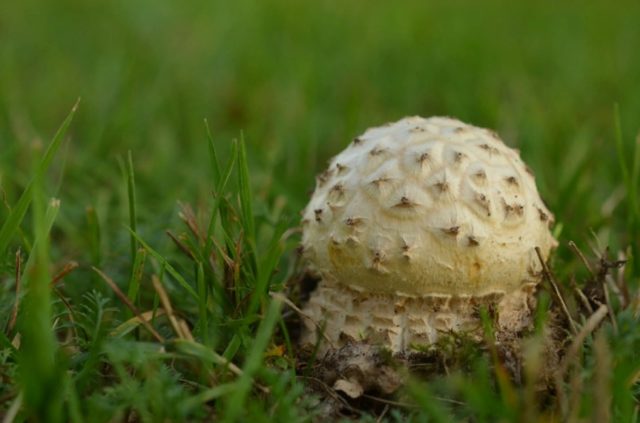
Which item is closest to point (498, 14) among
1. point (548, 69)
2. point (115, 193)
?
point (548, 69)

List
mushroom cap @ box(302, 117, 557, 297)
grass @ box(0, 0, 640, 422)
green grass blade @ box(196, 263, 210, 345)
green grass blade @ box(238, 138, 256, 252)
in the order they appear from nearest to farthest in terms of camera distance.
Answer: grass @ box(0, 0, 640, 422) → green grass blade @ box(196, 263, 210, 345) → mushroom cap @ box(302, 117, 557, 297) → green grass blade @ box(238, 138, 256, 252)

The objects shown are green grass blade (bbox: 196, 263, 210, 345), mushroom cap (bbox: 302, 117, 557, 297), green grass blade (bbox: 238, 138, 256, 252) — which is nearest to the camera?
green grass blade (bbox: 196, 263, 210, 345)

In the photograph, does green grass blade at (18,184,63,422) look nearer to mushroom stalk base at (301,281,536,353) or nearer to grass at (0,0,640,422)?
grass at (0,0,640,422)

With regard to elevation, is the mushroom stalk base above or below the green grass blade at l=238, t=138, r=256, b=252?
below

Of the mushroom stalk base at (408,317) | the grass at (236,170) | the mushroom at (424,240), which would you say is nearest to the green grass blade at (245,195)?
the grass at (236,170)

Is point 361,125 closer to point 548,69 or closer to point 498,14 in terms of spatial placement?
point 548,69

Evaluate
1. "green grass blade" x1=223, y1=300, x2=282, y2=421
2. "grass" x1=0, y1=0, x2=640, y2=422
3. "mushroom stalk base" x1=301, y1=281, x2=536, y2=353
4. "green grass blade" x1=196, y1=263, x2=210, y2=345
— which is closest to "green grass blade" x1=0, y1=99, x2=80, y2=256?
"grass" x1=0, y1=0, x2=640, y2=422

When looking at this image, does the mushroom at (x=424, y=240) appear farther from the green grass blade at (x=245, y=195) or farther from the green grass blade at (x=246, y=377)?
the green grass blade at (x=246, y=377)
